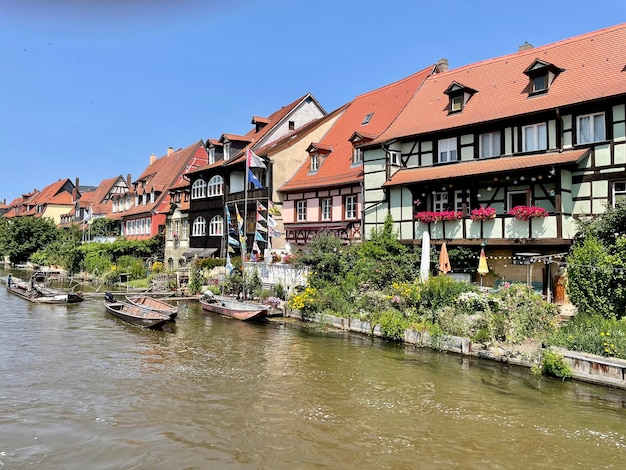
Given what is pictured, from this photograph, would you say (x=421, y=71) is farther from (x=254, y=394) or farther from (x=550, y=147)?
(x=254, y=394)

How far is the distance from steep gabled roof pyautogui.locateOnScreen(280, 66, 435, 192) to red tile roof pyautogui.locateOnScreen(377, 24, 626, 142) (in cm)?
177

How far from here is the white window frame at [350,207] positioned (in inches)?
1051

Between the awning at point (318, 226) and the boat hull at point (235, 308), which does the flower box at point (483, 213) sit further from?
the boat hull at point (235, 308)

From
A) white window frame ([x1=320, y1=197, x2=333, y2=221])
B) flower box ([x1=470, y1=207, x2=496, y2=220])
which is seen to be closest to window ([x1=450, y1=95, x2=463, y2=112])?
flower box ([x1=470, y1=207, x2=496, y2=220])

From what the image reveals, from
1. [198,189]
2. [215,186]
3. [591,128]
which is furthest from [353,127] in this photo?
[198,189]

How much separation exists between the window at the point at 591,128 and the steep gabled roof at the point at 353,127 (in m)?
10.5

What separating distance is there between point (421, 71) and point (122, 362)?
22.9 m

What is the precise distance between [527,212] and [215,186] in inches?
986

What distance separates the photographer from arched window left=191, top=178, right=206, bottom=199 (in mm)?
39072

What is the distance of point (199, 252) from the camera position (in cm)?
3762

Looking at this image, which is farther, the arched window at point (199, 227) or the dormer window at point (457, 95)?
the arched window at point (199, 227)

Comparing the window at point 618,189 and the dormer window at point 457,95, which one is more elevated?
the dormer window at point 457,95

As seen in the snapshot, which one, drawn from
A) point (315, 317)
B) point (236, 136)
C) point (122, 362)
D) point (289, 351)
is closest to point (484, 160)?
point (315, 317)

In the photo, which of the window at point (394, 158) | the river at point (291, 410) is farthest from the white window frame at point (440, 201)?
the river at point (291, 410)
